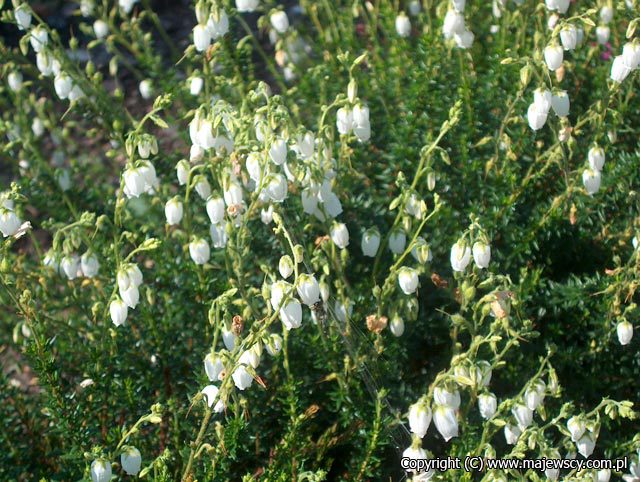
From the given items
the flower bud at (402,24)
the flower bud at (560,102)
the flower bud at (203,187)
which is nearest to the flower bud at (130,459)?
the flower bud at (203,187)

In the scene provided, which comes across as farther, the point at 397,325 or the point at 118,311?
the point at 397,325

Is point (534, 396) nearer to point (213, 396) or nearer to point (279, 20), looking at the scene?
point (213, 396)

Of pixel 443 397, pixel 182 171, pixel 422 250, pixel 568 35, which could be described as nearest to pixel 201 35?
pixel 182 171

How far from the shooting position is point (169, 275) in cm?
298

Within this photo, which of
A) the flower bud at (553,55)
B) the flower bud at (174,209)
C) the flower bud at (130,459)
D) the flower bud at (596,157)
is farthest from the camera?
the flower bud at (596,157)

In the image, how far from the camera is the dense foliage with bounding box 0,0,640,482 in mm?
2301

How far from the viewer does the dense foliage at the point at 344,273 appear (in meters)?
2.30

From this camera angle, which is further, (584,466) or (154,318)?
(154,318)

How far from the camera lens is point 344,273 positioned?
301cm

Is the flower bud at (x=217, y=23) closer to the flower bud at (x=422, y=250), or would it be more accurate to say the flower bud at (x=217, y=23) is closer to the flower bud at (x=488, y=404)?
the flower bud at (x=422, y=250)

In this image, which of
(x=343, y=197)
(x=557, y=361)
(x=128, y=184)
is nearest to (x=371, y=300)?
(x=343, y=197)

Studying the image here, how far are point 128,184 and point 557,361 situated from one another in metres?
1.42

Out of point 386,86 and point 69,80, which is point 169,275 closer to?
point 69,80

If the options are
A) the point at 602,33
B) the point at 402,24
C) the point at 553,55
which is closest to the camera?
the point at 553,55
